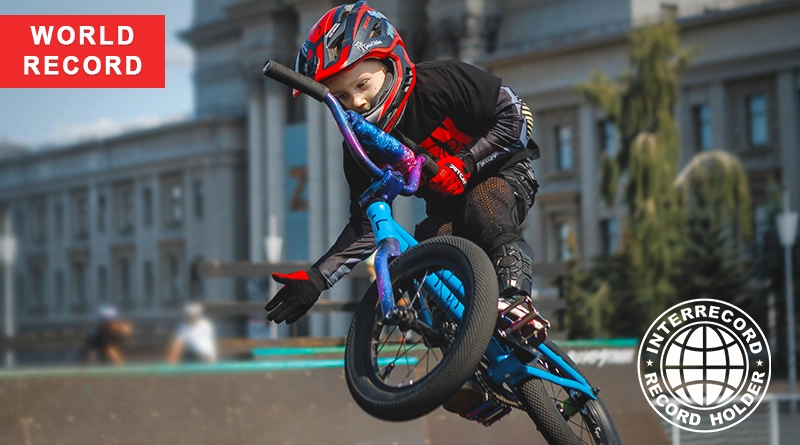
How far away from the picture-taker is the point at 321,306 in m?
9.87

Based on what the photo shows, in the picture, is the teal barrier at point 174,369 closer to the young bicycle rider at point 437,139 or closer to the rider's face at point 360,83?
the young bicycle rider at point 437,139

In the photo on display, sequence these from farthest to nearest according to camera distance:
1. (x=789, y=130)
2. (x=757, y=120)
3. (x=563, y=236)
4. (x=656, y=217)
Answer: (x=563, y=236) → (x=757, y=120) → (x=789, y=130) → (x=656, y=217)

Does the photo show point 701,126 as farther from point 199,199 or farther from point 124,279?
point 124,279

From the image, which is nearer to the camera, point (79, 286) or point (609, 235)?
point (609, 235)

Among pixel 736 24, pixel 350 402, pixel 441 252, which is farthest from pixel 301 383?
pixel 736 24

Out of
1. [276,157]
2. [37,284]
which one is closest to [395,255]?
[276,157]

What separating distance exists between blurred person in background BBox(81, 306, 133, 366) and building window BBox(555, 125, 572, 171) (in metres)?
29.3

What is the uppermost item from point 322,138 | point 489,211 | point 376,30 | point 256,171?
point 322,138

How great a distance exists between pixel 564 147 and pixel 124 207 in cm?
4492

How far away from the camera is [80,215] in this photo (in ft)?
278

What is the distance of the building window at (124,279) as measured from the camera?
8011 cm

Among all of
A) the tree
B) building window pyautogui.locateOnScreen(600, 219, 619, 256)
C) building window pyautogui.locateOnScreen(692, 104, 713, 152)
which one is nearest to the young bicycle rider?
the tree

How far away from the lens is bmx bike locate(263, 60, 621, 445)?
171 inches

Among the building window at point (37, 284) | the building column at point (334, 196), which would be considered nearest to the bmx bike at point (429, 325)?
the building column at point (334, 196)
